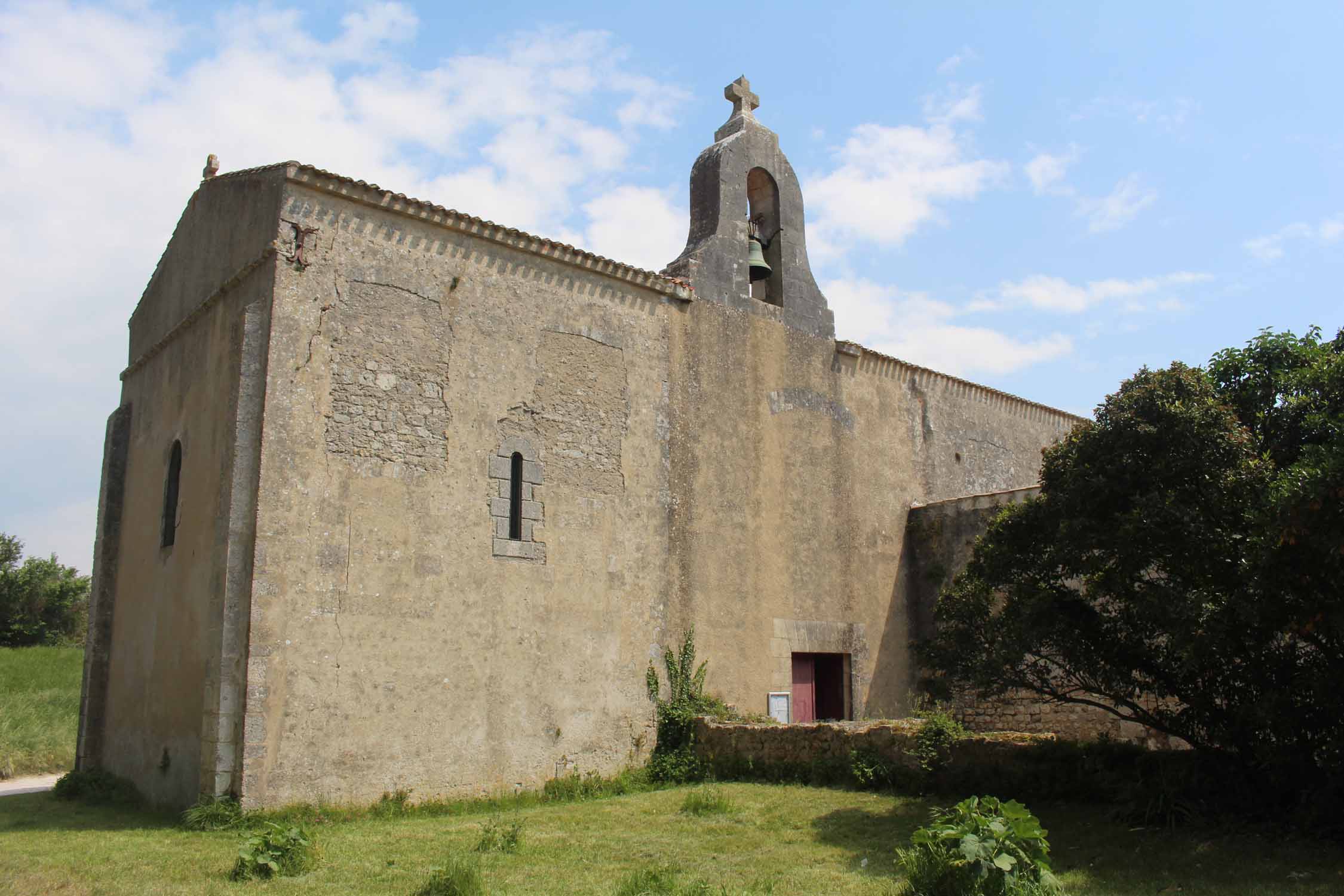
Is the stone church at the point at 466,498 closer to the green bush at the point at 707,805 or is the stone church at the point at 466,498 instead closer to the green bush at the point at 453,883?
the green bush at the point at 707,805

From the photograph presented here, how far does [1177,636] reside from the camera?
862 cm

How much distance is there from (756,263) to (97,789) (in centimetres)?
1155

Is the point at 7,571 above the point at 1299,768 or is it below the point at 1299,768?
above

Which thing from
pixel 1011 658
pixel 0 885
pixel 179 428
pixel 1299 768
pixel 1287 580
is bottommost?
pixel 0 885

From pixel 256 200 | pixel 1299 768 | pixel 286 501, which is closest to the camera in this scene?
pixel 1299 768

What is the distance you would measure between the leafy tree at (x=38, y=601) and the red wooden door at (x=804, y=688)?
113 feet

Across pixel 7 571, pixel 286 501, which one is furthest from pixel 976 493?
pixel 7 571

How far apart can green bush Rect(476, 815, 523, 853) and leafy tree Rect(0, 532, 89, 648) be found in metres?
37.0

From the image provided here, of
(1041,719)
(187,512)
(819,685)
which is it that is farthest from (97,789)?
(1041,719)

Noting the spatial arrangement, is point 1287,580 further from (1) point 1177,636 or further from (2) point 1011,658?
(2) point 1011,658

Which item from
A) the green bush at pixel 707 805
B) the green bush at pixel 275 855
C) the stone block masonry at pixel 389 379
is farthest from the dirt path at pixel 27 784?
the green bush at pixel 707 805

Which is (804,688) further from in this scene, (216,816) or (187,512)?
(187,512)

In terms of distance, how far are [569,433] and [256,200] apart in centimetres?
461

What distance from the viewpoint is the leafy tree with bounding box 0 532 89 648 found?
40.1 m
